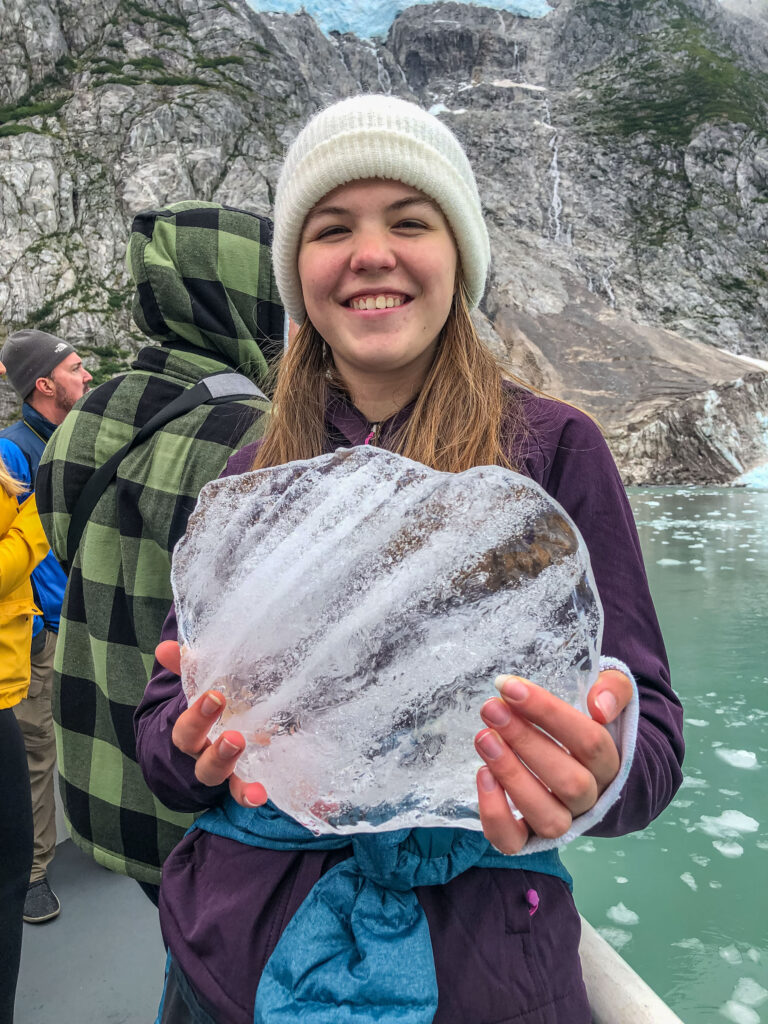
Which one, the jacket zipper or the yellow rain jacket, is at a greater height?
the jacket zipper

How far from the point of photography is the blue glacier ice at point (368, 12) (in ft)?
133

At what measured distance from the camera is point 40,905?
1959 millimetres

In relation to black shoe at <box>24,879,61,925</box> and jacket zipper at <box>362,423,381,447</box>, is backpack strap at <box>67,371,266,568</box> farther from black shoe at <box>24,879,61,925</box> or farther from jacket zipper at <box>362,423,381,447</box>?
black shoe at <box>24,879,61,925</box>

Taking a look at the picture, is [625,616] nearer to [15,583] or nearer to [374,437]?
[374,437]

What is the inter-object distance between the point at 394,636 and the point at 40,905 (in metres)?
Answer: 1.96

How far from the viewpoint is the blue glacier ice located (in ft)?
133

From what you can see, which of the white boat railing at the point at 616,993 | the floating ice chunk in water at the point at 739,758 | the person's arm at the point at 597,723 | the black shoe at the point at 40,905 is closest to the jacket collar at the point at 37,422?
the black shoe at the point at 40,905

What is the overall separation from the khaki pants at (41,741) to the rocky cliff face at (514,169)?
1767cm

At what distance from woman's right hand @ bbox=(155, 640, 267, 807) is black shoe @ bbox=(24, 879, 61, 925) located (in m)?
1.72

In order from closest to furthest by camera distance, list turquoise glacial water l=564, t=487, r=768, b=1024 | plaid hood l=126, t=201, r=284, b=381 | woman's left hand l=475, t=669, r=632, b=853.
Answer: woman's left hand l=475, t=669, r=632, b=853
plaid hood l=126, t=201, r=284, b=381
turquoise glacial water l=564, t=487, r=768, b=1024

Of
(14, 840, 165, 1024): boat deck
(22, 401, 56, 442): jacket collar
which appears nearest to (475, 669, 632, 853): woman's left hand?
(14, 840, 165, 1024): boat deck

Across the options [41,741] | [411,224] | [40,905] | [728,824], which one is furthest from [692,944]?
[411,224]

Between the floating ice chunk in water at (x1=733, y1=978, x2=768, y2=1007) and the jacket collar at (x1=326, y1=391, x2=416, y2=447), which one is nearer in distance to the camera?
the jacket collar at (x1=326, y1=391, x2=416, y2=447)

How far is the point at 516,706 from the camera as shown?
1.69 ft
